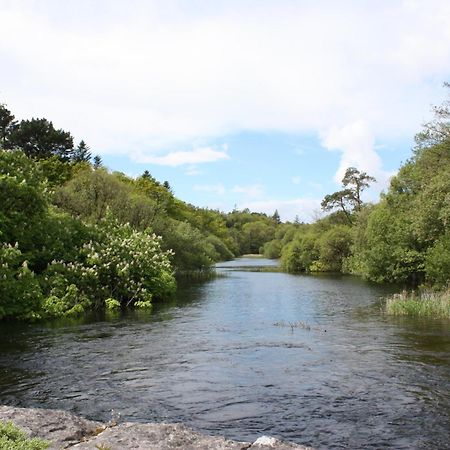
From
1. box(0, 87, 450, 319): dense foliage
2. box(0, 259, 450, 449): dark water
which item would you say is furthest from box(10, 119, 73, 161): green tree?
box(0, 259, 450, 449): dark water

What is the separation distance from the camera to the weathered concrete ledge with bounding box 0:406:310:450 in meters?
6.75

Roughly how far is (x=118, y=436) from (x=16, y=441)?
4.44ft

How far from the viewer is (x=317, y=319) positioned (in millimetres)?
26297

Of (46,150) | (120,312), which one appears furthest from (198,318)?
(46,150)

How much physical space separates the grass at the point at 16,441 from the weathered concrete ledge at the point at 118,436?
0.30 metres

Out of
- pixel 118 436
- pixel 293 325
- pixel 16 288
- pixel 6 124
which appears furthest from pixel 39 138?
pixel 118 436

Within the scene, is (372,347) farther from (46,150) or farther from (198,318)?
(46,150)

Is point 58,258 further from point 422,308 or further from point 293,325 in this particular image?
point 422,308

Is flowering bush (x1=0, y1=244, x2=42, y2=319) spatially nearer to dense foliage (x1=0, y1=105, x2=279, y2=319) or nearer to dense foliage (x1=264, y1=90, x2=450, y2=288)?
dense foliage (x1=0, y1=105, x2=279, y2=319)

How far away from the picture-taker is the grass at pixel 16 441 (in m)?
5.94

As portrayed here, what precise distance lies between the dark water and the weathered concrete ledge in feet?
9.79

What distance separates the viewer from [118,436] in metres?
7.03

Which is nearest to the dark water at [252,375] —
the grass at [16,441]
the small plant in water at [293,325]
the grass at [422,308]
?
the small plant in water at [293,325]

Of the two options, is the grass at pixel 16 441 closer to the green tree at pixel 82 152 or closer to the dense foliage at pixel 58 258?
the dense foliage at pixel 58 258
